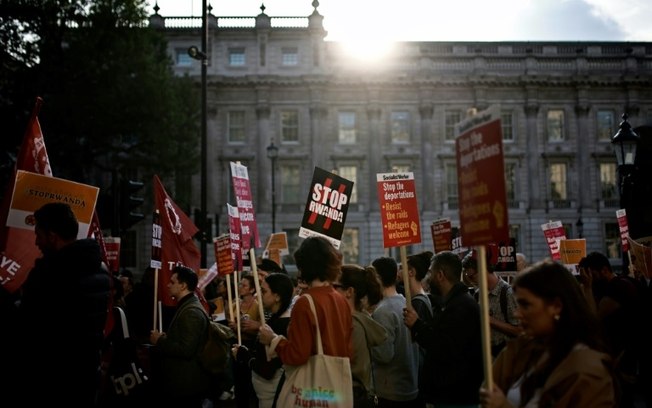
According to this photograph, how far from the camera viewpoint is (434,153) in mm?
40312

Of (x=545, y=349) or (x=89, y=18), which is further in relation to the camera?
(x=89, y=18)

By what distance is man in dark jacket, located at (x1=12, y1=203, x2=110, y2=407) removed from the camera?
12.7ft

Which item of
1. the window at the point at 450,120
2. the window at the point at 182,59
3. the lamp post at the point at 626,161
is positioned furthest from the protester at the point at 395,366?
the window at the point at 182,59

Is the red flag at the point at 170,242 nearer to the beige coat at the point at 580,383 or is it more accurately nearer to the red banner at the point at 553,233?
the beige coat at the point at 580,383

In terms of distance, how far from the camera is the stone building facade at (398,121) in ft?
130

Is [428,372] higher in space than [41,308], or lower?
lower

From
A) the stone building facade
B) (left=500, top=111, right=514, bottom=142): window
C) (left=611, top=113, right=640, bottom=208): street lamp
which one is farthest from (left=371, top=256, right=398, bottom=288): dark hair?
(left=500, top=111, right=514, bottom=142): window

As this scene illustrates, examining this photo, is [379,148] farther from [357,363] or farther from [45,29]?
[357,363]

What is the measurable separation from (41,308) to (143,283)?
519 centimetres

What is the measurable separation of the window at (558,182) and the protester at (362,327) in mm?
37038

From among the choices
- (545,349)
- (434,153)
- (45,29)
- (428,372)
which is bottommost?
(428,372)

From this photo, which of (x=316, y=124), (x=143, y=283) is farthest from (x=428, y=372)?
(x=316, y=124)

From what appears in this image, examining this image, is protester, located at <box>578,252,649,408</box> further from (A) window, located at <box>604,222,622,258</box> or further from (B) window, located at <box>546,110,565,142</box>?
(B) window, located at <box>546,110,565,142</box>

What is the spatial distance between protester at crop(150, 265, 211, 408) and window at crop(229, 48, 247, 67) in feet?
118
